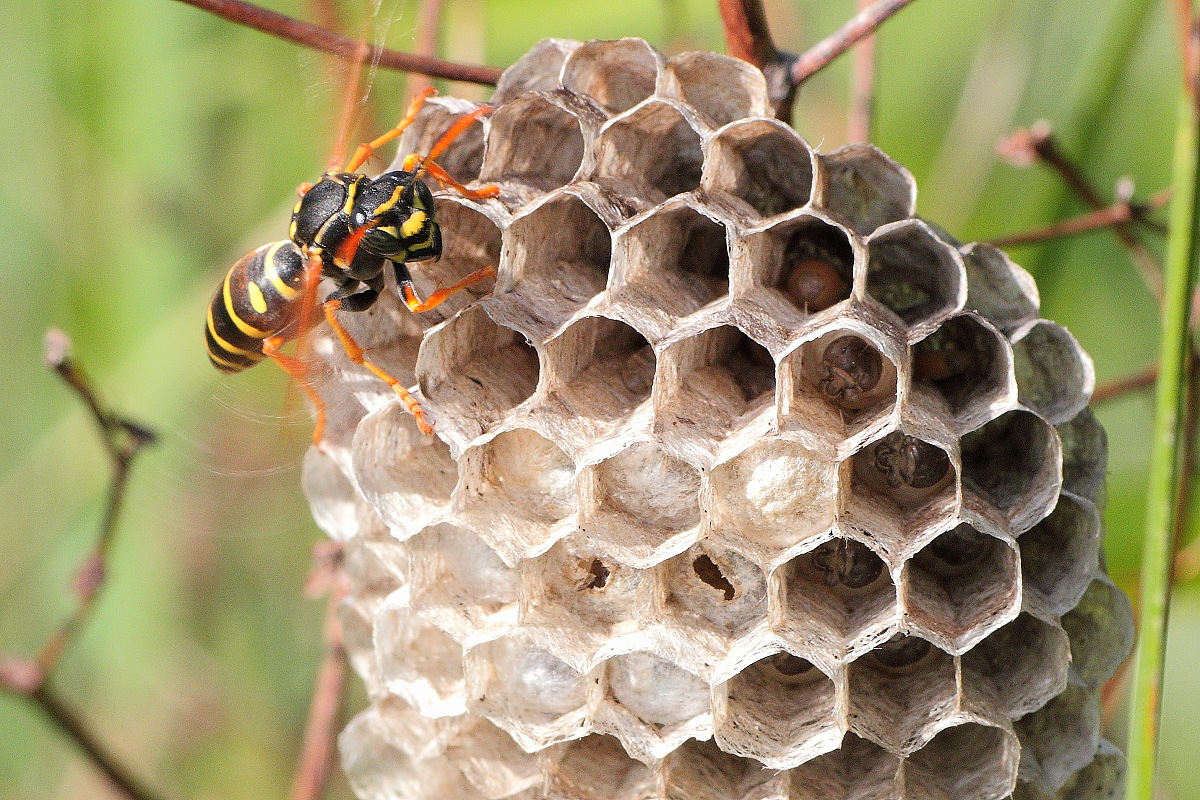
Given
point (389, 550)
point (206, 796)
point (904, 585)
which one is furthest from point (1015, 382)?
point (206, 796)

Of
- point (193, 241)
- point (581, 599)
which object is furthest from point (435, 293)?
point (193, 241)

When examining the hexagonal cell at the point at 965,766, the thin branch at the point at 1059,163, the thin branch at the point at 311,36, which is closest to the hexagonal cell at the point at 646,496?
the hexagonal cell at the point at 965,766

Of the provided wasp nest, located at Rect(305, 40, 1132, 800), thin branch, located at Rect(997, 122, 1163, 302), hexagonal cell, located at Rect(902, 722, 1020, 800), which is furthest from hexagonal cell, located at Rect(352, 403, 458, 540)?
thin branch, located at Rect(997, 122, 1163, 302)

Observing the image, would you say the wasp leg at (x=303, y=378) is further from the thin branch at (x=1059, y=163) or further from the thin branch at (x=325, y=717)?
the thin branch at (x=1059, y=163)

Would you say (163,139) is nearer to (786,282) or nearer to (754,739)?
(786,282)

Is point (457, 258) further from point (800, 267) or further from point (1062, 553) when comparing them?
point (1062, 553)

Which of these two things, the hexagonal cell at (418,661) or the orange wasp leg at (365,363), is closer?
the orange wasp leg at (365,363)
